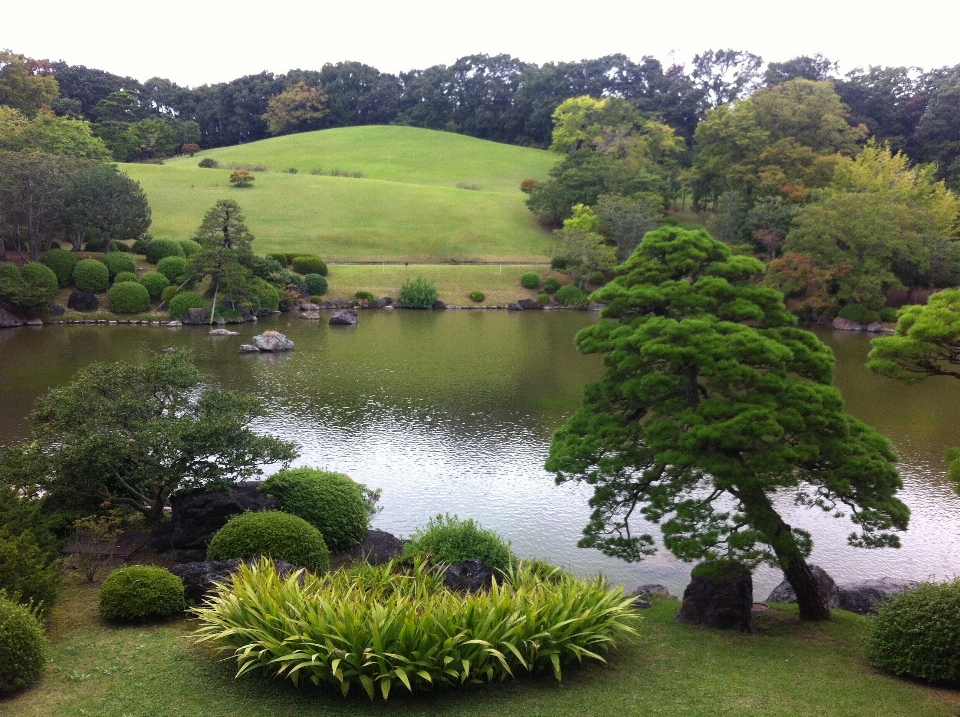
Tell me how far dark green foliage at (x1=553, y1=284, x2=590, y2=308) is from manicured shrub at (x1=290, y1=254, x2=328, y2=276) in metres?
16.3

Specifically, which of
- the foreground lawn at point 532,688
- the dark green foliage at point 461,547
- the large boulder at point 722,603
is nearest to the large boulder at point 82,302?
the dark green foliage at point 461,547

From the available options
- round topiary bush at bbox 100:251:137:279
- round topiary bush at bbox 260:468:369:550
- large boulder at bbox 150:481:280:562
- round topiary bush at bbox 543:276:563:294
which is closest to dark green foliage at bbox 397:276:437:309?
round topiary bush at bbox 543:276:563:294

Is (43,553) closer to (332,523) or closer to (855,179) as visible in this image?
(332,523)

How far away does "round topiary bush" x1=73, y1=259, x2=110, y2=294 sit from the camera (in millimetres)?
43969

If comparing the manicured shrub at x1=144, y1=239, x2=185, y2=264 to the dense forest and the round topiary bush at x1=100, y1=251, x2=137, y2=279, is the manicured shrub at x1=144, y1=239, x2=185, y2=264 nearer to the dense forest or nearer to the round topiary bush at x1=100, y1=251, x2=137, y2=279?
the round topiary bush at x1=100, y1=251, x2=137, y2=279

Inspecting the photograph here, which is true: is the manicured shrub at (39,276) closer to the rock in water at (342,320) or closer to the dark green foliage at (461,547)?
the rock in water at (342,320)

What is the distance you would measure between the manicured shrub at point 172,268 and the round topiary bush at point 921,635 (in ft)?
145

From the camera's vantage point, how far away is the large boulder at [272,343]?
32.6 meters

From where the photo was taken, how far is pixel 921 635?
24.2 ft

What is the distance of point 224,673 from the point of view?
23.4ft

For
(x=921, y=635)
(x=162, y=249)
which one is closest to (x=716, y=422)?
(x=921, y=635)

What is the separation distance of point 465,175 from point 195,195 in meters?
31.3

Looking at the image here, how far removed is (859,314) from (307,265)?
34.5 metres

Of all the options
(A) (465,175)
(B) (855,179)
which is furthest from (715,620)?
(A) (465,175)
